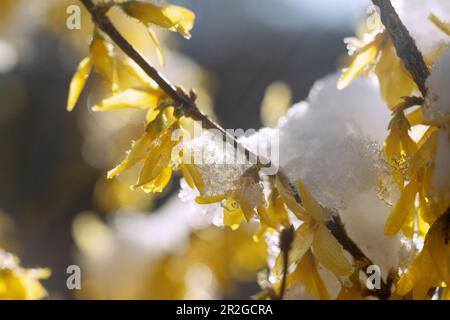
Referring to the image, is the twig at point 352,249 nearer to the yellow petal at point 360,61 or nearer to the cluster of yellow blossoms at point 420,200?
the cluster of yellow blossoms at point 420,200

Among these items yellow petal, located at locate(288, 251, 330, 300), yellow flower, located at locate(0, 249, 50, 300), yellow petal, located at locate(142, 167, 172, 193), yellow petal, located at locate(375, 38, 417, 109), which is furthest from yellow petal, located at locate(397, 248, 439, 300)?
yellow flower, located at locate(0, 249, 50, 300)

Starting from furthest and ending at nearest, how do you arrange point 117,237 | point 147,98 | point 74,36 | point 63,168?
point 63,168 < point 74,36 < point 117,237 < point 147,98

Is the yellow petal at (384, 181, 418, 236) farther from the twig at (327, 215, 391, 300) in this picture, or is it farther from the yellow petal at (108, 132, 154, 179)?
the yellow petal at (108, 132, 154, 179)

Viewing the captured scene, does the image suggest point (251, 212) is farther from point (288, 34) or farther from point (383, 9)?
point (288, 34)

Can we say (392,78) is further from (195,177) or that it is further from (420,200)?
(195,177)

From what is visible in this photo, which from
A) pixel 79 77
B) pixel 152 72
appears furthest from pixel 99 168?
pixel 152 72

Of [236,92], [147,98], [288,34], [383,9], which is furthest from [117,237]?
[288,34]
